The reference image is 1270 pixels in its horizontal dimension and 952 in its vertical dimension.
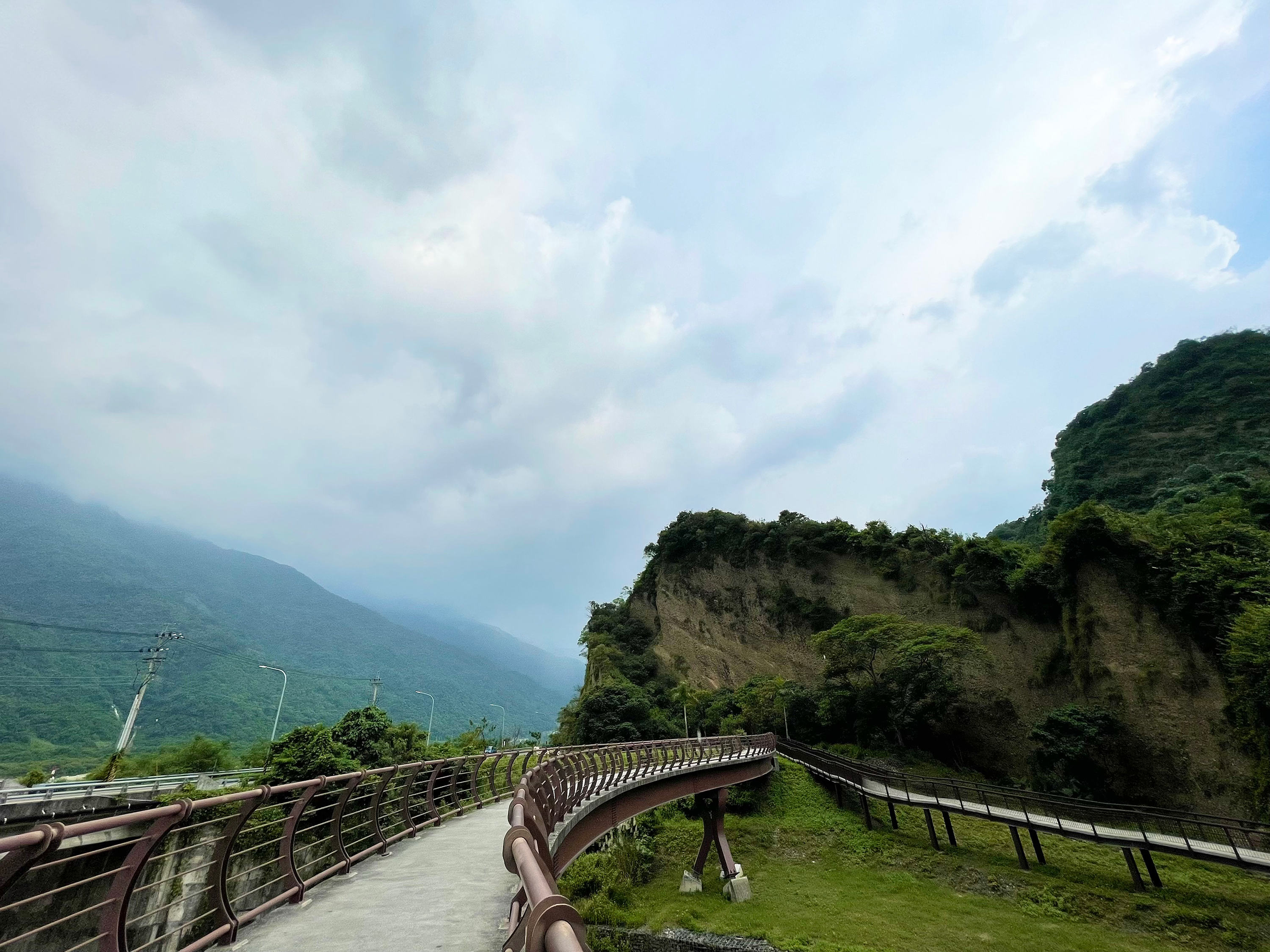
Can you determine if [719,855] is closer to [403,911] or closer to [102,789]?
[403,911]

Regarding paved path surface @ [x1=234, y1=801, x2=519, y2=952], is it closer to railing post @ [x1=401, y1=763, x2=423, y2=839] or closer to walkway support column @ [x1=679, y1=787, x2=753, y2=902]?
railing post @ [x1=401, y1=763, x2=423, y2=839]

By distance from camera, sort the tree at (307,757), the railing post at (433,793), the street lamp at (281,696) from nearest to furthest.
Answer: the railing post at (433,793)
the tree at (307,757)
the street lamp at (281,696)

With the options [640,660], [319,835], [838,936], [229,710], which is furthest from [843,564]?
[229,710]

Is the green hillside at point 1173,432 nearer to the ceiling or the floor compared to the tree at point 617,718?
nearer to the ceiling

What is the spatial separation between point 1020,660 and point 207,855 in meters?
34.9

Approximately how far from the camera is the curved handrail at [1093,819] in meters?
15.1

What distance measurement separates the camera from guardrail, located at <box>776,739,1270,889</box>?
598 inches

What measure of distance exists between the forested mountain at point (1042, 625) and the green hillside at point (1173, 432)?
0.15 meters

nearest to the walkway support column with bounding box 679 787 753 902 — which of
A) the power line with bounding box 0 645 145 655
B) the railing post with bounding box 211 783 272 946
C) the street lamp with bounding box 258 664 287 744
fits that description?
the street lamp with bounding box 258 664 287 744

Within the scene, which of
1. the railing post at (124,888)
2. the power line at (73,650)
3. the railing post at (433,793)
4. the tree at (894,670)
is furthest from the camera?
the power line at (73,650)

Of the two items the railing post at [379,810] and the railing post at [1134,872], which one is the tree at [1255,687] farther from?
the railing post at [379,810]

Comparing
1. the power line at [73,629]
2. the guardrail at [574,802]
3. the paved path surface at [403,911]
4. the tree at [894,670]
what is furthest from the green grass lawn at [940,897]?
the power line at [73,629]

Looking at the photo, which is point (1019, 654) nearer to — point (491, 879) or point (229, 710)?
point (491, 879)

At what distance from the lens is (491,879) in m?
6.24
